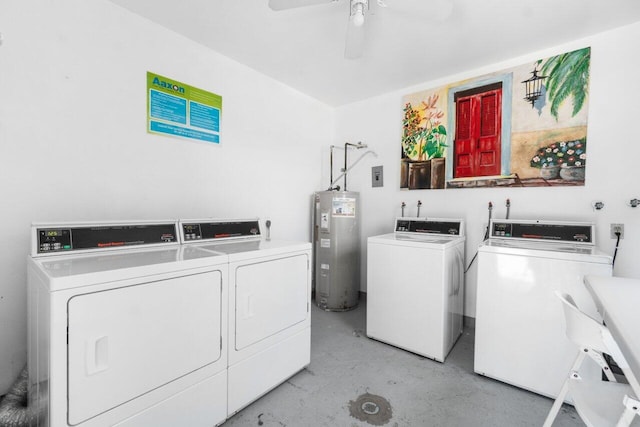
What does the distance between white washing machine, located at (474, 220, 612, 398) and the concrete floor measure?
0.14 m

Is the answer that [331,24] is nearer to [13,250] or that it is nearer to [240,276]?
[240,276]

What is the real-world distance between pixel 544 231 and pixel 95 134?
11.1 feet

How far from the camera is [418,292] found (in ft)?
7.45

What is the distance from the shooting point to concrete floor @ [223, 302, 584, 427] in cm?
162

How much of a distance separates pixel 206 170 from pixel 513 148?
2.76m

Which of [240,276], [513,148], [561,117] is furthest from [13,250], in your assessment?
[561,117]

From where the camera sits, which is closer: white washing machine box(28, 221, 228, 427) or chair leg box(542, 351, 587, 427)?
white washing machine box(28, 221, 228, 427)

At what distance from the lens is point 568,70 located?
2.33 m

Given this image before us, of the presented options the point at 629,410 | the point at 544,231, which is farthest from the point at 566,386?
the point at 544,231

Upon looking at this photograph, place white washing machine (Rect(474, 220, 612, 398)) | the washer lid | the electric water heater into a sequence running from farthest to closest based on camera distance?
the electric water heater, the washer lid, white washing machine (Rect(474, 220, 612, 398))

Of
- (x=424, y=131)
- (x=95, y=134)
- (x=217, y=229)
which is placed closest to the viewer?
(x=95, y=134)

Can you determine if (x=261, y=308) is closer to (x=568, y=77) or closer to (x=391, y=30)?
(x=391, y=30)

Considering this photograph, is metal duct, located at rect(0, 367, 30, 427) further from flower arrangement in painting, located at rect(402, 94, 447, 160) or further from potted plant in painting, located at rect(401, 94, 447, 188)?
flower arrangement in painting, located at rect(402, 94, 447, 160)

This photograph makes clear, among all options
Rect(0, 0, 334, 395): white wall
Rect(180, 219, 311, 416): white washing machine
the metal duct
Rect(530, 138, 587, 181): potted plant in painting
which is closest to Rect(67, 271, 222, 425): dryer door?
Rect(180, 219, 311, 416): white washing machine
